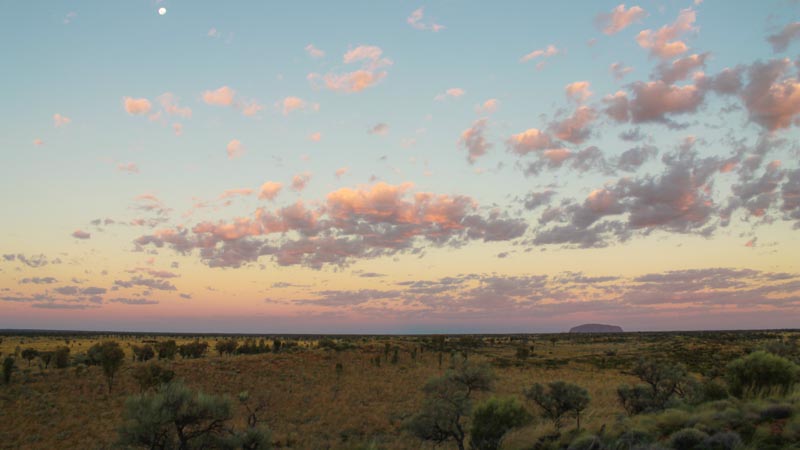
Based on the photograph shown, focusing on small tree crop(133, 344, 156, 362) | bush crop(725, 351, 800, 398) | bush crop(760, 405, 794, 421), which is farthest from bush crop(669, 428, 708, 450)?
small tree crop(133, 344, 156, 362)

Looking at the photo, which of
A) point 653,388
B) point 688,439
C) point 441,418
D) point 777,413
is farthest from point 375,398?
point 777,413

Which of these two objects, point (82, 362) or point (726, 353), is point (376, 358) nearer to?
point (82, 362)

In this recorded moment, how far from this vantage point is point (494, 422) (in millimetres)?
20375

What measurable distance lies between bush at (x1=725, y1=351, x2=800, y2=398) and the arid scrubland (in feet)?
0.49

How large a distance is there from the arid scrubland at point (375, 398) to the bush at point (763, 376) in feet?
0.49

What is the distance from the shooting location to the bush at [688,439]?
453 inches

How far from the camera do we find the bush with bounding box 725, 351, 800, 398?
16.9 metres

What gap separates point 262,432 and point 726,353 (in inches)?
2997

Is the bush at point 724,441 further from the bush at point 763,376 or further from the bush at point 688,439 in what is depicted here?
the bush at point 763,376

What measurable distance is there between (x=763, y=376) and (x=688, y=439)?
838cm

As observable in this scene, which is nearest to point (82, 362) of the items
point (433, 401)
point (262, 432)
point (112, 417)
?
point (112, 417)

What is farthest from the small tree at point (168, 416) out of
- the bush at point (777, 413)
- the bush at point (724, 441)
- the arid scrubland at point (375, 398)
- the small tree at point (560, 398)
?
the bush at point (777, 413)

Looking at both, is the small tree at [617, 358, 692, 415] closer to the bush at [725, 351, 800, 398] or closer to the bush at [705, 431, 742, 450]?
the bush at [725, 351, 800, 398]

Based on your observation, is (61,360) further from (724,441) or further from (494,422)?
(724,441)
